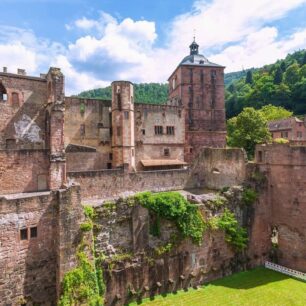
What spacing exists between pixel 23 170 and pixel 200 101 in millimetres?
26548

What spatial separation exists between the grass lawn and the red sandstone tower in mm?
19486

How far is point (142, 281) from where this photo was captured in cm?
1700

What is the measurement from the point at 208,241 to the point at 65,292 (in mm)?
10069

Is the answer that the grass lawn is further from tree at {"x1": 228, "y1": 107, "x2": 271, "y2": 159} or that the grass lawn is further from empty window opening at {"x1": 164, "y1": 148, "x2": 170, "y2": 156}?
tree at {"x1": 228, "y1": 107, "x2": 271, "y2": 159}

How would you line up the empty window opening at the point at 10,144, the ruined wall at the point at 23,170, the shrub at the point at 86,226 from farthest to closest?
1. the empty window opening at the point at 10,144
2. the ruined wall at the point at 23,170
3. the shrub at the point at 86,226

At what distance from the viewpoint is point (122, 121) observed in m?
28.2

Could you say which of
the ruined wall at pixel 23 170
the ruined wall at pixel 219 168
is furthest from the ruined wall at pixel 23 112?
the ruined wall at pixel 219 168

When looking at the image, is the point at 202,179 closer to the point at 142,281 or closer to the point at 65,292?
the point at 142,281

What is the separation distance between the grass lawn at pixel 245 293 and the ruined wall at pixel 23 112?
57.1ft

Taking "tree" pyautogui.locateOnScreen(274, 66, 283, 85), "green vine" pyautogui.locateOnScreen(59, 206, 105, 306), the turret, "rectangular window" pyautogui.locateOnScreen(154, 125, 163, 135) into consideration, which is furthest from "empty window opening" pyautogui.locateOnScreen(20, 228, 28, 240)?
"tree" pyautogui.locateOnScreen(274, 66, 283, 85)

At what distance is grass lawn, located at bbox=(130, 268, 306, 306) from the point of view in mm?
16406

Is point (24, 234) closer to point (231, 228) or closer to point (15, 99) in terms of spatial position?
point (231, 228)

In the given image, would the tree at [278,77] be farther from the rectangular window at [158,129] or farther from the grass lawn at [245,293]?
the grass lawn at [245,293]

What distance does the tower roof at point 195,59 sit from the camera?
3933cm
